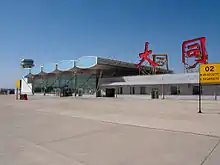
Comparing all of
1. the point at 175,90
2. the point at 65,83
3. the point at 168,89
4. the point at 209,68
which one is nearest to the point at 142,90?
the point at 168,89

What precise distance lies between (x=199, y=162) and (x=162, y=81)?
115 ft

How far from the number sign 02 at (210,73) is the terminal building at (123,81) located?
19811mm

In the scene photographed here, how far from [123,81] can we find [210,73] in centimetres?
3054

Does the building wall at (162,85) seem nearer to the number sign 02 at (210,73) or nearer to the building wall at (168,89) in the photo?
the building wall at (168,89)

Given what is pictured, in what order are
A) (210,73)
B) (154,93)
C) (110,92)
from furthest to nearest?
1. (110,92)
2. (154,93)
3. (210,73)

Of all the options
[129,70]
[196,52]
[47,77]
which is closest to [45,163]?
[196,52]

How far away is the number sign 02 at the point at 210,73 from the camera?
1464cm

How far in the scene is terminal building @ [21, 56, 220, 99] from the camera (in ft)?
117

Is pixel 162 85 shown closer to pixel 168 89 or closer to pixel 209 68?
pixel 168 89

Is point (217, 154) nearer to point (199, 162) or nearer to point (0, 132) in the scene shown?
point (199, 162)

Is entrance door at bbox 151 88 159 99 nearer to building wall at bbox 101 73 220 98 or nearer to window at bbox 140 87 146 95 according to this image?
building wall at bbox 101 73 220 98

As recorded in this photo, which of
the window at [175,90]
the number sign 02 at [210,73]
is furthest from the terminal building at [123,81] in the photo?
the number sign 02 at [210,73]

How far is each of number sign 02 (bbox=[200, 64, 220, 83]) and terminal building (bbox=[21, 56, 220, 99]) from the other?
19811 millimetres

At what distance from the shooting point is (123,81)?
1778 inches
